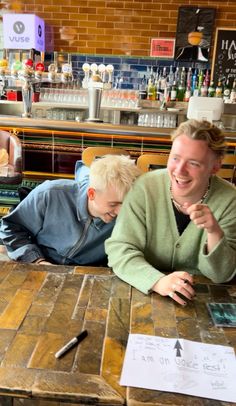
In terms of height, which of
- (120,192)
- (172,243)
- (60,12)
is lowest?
(172,243)

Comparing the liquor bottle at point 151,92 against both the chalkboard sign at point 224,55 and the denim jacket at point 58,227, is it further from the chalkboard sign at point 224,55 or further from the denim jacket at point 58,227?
the denim jacket at point 58,227

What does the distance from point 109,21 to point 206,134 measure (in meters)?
5.33

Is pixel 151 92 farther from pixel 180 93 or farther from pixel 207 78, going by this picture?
pixel 207 78

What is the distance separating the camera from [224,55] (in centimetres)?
613

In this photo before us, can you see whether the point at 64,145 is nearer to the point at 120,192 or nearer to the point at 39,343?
the point at 120,192

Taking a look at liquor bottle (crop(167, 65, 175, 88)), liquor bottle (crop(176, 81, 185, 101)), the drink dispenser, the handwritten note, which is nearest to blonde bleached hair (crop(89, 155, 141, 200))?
the handwritten note

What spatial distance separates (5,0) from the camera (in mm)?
6355

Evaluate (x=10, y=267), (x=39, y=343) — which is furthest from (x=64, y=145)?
(x=39, y=343)

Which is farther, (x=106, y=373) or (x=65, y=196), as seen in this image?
(x=65, y=196)

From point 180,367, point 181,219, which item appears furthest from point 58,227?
point 180,367

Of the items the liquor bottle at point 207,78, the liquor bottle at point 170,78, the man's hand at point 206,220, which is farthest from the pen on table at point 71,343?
the liquor bottle at point 207,78

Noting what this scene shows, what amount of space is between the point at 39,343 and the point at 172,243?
751mm

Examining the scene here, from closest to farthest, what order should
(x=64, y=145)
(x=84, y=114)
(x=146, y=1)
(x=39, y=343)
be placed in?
(x=39, y=343) → (x=64, y=145) → (x=84, y=114) → (x=146, y=1)

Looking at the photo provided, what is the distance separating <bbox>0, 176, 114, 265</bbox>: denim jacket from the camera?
78.2 inches
